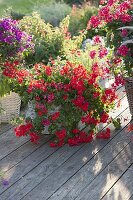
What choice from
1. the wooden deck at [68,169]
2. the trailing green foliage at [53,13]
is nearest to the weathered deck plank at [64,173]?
the wooden deck at [68,169]

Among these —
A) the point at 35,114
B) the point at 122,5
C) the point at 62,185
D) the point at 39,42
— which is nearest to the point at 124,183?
the point at 62,185

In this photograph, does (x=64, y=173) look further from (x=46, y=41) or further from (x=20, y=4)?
(x=20, y=4)

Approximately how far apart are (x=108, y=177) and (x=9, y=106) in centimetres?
163

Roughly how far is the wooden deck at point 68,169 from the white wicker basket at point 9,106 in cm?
35

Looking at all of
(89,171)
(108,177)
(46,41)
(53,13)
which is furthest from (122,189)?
(53,13)

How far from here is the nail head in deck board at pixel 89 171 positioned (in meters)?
3.40

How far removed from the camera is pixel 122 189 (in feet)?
11.1

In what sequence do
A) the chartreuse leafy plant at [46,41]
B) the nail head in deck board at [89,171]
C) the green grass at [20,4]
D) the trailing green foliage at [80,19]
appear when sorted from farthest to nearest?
1. the green grass at [20,4]
2. the trailing green foliage at [80,19]
3. the chartreuse leafy plant at [46,41]
4. the nail head in deck board at [89,171]

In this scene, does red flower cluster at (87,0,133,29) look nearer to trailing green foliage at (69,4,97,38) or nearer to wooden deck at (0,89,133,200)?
wooden deck at (0,89,133,200)

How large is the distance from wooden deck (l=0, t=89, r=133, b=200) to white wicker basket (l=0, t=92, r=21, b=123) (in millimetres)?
351

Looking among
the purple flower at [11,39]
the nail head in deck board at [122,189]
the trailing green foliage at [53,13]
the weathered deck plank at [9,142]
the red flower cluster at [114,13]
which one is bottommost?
the weathered deck plank at [9,142]

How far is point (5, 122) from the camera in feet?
15.9

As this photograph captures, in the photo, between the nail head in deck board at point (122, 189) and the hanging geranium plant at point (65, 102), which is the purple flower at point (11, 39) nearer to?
the hanging geranium plant at point (65, 102)

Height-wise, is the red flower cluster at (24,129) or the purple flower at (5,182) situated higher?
the red flower cluster at (24,129)
